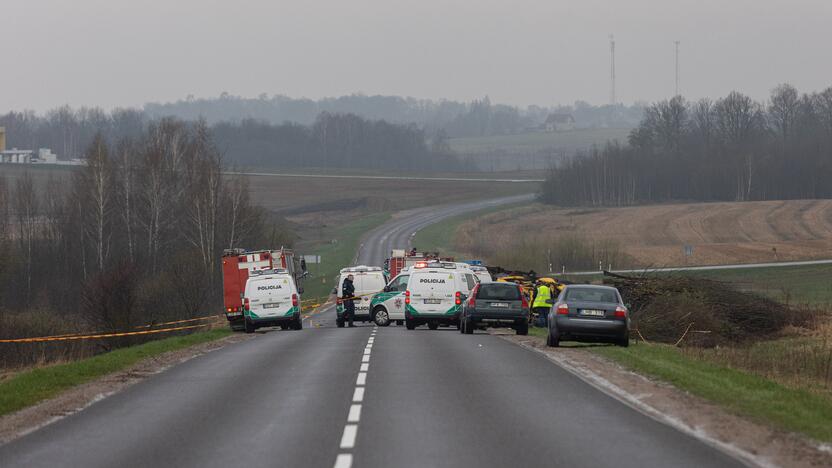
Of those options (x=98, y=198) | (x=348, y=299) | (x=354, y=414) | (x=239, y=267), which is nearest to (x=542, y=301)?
(x=348, y=299)

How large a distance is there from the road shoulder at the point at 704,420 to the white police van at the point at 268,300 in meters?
17.5

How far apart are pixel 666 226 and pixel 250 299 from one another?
2930 inches

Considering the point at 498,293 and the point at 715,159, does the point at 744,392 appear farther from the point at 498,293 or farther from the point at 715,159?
the point at 715,159

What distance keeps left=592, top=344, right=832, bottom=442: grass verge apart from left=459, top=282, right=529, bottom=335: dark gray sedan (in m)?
8.63

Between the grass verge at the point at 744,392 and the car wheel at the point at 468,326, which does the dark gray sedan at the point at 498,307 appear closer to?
the car wheel at the point at 468,326

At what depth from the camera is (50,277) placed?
78688mm

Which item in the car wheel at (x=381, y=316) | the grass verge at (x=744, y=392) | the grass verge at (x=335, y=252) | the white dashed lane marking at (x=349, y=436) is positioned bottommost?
the grass verge at (x=335, y=252)

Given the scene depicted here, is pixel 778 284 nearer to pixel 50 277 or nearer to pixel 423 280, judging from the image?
pixel 423 280

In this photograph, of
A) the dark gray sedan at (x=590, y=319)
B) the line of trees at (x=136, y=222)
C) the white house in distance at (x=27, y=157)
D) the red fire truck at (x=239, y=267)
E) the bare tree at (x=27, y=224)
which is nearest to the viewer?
the dark gray sedan at (x=590, y=319)

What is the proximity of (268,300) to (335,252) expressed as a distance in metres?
70.1

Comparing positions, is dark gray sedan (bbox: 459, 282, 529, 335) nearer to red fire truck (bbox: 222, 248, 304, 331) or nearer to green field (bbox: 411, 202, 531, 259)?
red fire truck (bbox: 222, 248, 304, 331)

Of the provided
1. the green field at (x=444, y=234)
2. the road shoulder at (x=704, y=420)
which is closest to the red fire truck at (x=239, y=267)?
the road shoulder at (x=704, y=420)

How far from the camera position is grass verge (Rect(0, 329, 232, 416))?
1768cm

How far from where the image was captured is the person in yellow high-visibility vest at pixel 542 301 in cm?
3841
